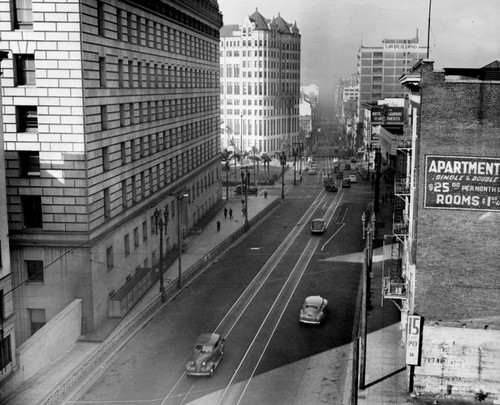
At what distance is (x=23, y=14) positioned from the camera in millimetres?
36969

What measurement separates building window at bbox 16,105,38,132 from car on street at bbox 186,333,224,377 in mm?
16099

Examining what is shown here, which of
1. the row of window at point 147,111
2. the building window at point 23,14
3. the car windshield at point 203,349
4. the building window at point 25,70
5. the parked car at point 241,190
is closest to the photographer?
the car windshield at point 203,349

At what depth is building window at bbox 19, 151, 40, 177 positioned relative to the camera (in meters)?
38.4

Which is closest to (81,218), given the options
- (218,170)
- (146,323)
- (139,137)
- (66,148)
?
(66,148)

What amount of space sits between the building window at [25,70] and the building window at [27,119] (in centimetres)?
144

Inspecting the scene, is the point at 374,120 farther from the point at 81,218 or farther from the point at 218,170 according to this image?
the point at 81,218

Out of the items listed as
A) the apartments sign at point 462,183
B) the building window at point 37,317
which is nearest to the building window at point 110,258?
the building window at point 37,317

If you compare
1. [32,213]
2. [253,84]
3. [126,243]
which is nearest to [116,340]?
[32,213]

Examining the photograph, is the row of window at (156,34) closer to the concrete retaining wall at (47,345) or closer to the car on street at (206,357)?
the concrete retaining wall at (47,345)

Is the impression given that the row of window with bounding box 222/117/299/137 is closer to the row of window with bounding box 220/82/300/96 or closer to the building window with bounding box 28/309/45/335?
the row of window with bounding box 220/82/300/96

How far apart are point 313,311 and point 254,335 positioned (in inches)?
162

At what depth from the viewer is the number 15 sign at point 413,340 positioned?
2970 centimetres

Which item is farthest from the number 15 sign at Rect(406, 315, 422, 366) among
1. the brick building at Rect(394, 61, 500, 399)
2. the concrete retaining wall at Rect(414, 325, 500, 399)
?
the concrete retaining wall at Rect(414, 325, 500, 399)

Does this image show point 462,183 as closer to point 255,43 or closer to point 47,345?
point 47,345
